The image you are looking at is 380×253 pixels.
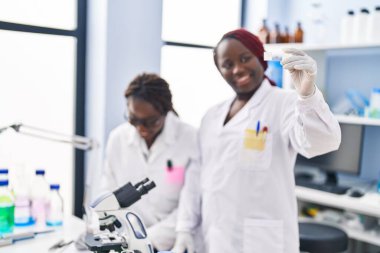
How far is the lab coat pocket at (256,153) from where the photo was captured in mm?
1438

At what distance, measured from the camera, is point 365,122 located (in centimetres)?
245

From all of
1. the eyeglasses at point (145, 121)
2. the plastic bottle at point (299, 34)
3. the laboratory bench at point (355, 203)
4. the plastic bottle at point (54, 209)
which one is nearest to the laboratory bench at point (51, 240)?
the plastic bottle at point (54, 209)

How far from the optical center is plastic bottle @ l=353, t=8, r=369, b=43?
252 cm

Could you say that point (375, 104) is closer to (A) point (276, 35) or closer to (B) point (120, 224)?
(A) point (276, 35)

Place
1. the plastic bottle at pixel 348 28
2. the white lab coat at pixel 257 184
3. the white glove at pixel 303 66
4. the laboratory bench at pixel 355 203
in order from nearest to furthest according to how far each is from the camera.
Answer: the white glove at pixel 303 66, the white lab coat at pixel 257 184, the laboratory bench at pixel 355 203, the plastic bottle at pixel 348 28

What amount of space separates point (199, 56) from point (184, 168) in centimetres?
152

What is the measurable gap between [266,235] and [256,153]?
31 centimetres

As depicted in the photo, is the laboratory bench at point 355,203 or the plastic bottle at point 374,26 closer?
the laboratory bench at point 355,203

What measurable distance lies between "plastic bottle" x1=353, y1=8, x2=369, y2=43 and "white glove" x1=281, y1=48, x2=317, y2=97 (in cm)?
163

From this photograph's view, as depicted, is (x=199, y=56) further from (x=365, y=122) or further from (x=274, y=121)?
(x=274, y=121)

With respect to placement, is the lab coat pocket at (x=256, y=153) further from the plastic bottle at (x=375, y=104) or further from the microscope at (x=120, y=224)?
the plastic bottle at (x=375, y=104)

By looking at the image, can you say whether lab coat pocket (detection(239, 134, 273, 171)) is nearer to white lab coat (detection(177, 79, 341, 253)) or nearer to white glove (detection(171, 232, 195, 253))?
white lab coat (detection(177, 79, 341, 253))

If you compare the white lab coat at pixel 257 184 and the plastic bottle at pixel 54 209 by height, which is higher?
the white lab coat at pixel 257 184

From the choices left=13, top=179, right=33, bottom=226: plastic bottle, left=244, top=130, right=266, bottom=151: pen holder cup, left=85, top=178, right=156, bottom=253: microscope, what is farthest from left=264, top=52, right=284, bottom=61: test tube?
left=13, top=179, right=33, bottom=226: plastic bottle
